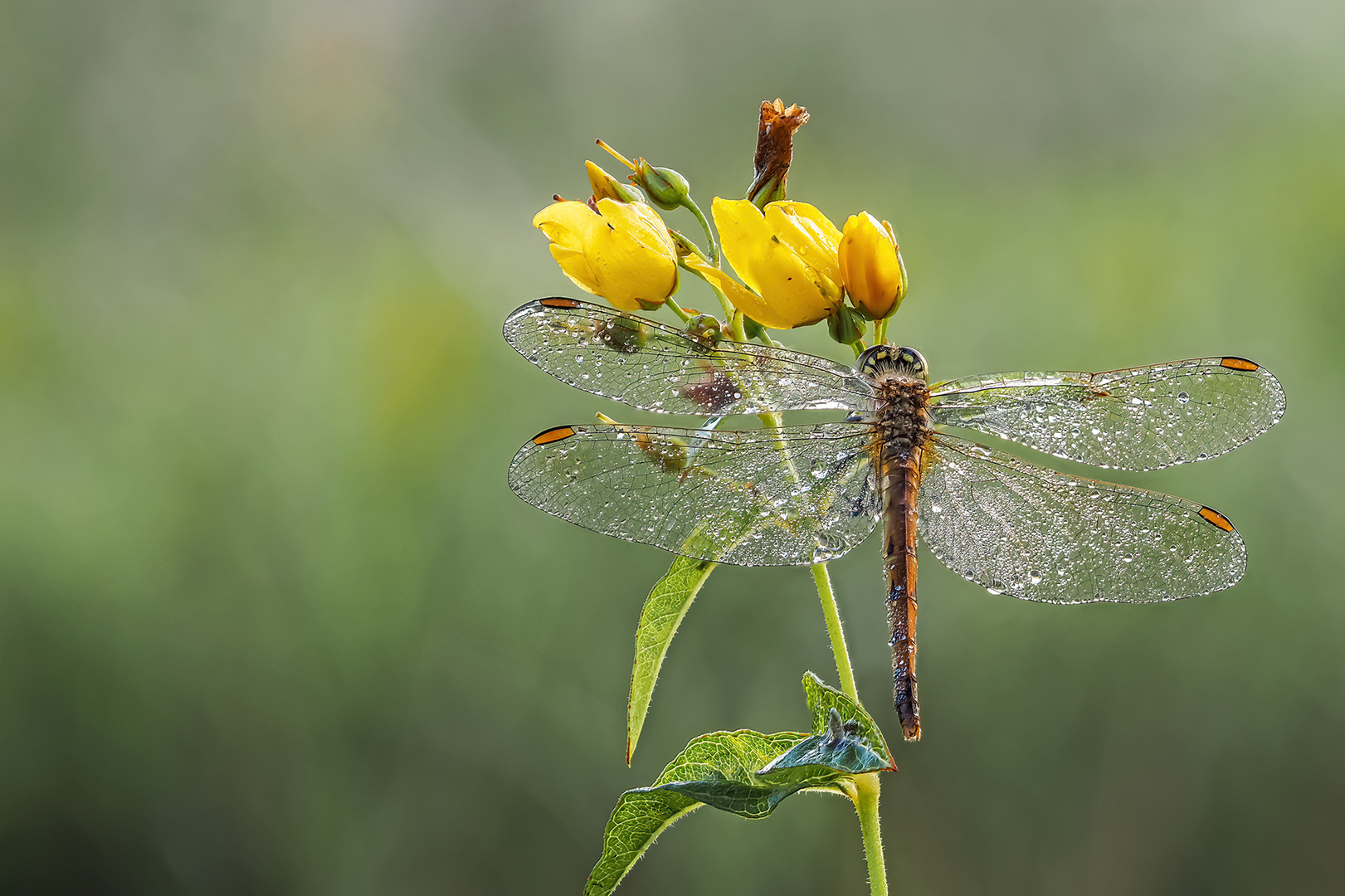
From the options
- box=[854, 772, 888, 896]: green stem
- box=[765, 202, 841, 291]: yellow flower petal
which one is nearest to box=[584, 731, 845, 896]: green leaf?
box=[854, 772, 888, 896]: green stem

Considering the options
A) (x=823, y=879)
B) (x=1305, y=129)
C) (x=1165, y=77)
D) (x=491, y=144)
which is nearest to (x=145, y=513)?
(x=491, y=144)

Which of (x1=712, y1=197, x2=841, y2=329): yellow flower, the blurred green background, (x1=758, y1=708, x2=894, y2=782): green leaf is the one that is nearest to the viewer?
(x1=758, y1=708, x2=894, y2=782): green leaf

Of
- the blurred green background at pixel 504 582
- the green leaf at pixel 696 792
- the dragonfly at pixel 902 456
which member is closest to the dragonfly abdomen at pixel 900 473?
the dragonfly at pixel 902 456

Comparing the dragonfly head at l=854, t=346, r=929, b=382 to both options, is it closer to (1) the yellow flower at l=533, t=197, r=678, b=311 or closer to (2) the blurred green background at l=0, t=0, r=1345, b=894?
(1) the yellow flower at l=533, t=197, r=678, b=311

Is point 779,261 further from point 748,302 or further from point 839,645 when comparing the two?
point 839,645

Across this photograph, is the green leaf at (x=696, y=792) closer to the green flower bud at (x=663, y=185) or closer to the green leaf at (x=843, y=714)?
the green leaf at (x=843, y=714)

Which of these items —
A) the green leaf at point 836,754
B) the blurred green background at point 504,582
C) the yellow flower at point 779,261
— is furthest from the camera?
the blurred green background at point 504,582

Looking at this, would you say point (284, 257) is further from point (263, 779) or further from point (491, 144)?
point (263, 779)
